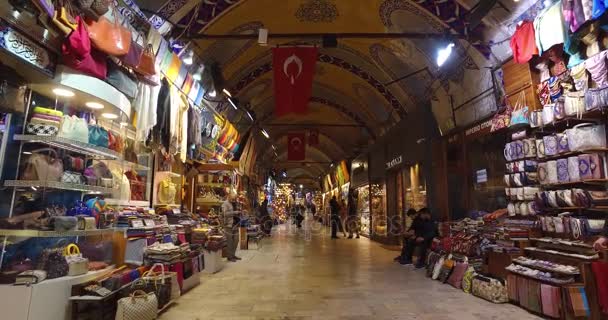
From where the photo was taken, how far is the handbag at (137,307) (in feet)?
10.9

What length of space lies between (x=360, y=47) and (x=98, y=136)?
6.56 meters

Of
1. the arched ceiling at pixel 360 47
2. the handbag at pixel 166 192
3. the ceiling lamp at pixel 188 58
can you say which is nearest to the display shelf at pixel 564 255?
the arched ceiling at pixel 360 47

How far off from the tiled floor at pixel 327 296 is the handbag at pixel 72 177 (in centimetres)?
159

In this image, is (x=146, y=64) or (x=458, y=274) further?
(x=458, y=274)

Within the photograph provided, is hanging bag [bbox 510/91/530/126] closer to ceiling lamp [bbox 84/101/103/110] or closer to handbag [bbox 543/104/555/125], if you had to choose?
handbag [bbox 543/104/555/125]

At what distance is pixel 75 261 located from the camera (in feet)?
11.1

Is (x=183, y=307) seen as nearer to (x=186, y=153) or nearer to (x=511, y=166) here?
(x=186, y=153)

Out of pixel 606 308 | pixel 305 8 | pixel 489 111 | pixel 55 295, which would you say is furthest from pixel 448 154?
pixel 55 295

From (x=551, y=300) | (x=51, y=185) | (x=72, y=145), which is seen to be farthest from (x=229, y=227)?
(x=551, y=300)

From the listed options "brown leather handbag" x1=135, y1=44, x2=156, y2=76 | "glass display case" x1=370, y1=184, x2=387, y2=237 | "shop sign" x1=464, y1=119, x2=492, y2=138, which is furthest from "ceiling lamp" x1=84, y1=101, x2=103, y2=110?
"glass display case" x1=370, y1=184, x2=387, y2=237

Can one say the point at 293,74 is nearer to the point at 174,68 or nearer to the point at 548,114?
the point at 174,68

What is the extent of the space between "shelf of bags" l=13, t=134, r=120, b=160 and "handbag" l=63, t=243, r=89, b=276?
0.91 m

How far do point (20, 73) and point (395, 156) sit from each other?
9148 mm

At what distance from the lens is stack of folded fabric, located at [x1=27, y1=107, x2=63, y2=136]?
3.35 meters
